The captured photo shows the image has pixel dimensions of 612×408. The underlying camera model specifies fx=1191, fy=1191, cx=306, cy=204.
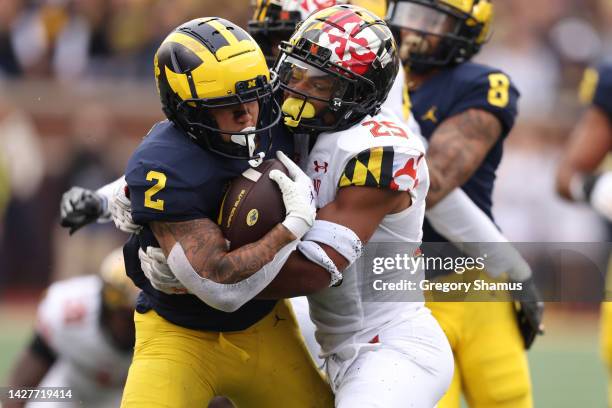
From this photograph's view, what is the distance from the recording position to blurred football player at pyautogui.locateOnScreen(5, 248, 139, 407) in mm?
6078

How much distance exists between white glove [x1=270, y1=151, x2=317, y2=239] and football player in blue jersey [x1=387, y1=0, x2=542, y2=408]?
41.0 inches

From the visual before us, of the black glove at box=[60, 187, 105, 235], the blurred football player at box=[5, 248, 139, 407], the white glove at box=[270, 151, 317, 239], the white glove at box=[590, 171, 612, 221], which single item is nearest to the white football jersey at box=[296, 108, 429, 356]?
the white glove at box=[270, 151, 317, 239]

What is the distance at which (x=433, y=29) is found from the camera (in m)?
4.71

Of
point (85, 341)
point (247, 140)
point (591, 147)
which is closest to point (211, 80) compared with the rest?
point (247, 140)

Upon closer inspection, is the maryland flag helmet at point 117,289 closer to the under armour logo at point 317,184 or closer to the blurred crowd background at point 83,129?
the under armour logo at point 317,184

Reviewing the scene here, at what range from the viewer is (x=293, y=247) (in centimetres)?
349

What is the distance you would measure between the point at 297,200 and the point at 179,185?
13.7 inches

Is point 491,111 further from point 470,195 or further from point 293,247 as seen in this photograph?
point 293,247

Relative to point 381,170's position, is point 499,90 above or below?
below

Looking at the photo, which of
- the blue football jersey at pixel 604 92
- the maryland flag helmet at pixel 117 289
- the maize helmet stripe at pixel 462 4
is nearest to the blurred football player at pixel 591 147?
the blue football jersey at pixel 604 92

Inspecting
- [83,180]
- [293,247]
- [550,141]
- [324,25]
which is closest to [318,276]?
[293,247]

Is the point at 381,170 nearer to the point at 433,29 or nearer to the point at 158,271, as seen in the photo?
the point at 158,271

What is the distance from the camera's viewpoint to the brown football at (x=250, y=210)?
3.49 metres

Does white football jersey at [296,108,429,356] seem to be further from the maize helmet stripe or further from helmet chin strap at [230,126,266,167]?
the maize helmet stripe
